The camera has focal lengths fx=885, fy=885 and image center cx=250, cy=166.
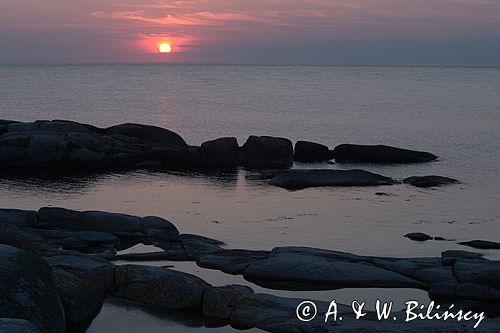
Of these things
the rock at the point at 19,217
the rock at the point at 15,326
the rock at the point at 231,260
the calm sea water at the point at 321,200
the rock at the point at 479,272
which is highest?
the rock at the point at 15,326

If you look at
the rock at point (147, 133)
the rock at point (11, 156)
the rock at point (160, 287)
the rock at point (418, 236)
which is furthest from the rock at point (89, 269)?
the rock at point (147, 133)

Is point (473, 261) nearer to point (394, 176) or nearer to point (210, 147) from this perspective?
point (394, 176)

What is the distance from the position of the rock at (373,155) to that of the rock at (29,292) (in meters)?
38.8

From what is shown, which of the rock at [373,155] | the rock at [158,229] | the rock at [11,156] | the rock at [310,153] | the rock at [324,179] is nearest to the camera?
the rock at [158,229]

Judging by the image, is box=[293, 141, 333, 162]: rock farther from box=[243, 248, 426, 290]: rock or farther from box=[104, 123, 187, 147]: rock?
box=[243, 248, 426, 290]: rock

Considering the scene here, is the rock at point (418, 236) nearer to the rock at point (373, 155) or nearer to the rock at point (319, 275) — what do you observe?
the rock at point (319, 275)

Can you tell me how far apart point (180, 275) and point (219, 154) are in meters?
32.3

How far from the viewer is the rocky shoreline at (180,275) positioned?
17.8 meters

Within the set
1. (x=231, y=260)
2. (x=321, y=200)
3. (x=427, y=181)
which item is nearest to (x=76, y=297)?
(x=231, y=260)

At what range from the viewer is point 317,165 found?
5403 cm

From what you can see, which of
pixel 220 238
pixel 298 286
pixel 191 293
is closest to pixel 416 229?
pixel 220 238

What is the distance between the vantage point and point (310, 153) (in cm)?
5656

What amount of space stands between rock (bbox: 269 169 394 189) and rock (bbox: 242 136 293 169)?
7692 mm

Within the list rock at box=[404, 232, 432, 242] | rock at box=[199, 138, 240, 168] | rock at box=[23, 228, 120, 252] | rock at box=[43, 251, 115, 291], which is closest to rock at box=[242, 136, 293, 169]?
rock at box=[199, 138, 240, 168]
